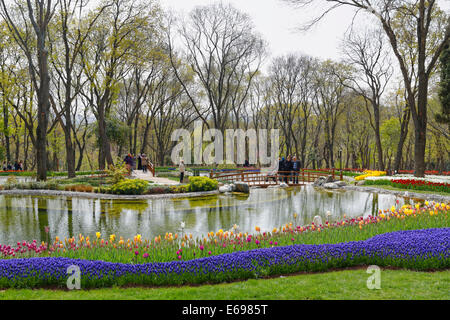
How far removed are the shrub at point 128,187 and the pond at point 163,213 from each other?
3.80 feet

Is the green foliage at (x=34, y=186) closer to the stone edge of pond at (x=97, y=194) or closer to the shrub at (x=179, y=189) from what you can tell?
the stone edge of pond at (x=97, y=194)

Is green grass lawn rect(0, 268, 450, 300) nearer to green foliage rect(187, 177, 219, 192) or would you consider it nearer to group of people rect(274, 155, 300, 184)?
green foliage rect(187, 177, 219, 192)

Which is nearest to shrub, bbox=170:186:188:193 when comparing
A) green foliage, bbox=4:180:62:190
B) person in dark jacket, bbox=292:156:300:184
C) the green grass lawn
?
green foliage, bbox=4:180:62:190

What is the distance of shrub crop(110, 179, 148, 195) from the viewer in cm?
1537

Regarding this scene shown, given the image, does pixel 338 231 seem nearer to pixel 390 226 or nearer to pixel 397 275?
pixel 390 226

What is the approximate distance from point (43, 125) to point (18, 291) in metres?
17.0

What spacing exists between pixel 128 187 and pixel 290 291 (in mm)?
12367

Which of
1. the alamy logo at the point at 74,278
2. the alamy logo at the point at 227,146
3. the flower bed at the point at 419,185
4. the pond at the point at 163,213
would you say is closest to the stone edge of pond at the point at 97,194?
the pond at the point at 163,213

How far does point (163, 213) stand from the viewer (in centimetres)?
1148

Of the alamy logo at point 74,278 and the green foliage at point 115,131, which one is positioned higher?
the green foliage at point 115,131

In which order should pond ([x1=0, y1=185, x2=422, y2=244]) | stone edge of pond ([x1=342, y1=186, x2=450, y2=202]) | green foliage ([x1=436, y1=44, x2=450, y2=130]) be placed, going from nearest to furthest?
pond ([x1=0, y1=185, x2=422, y2=244]), stone edge of pond ([x1=342, y1=186, x2=450, y2=202]), green foliage ([x1=436, y1=44, x2=450, y2=130])

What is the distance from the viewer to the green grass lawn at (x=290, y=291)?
3.96m

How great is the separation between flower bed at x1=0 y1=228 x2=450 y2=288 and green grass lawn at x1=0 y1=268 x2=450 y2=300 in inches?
9.0
